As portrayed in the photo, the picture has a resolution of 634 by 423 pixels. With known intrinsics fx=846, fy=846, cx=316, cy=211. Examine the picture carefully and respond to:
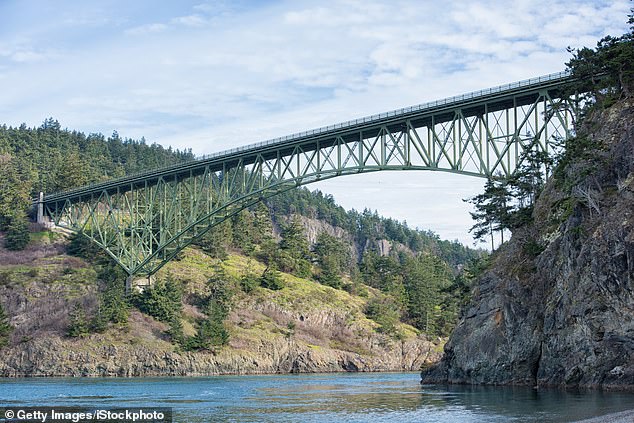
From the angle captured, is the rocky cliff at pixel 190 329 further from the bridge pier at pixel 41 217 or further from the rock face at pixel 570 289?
the rock face at pixel 570 289

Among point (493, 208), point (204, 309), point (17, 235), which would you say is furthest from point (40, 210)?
point (493, 208)

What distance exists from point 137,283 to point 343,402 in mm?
64553

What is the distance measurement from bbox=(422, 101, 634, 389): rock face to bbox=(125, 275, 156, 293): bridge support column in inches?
2207

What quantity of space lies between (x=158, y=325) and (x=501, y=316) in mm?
58740

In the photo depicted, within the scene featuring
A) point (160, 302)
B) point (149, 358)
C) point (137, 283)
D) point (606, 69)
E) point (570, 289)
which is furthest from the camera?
point (137, 283)

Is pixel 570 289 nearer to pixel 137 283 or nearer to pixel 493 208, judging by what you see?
pixel 493 208

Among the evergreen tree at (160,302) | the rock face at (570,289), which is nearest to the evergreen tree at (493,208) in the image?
the rock face at (570,289)

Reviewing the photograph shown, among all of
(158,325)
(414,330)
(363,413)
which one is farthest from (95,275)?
(363,413)

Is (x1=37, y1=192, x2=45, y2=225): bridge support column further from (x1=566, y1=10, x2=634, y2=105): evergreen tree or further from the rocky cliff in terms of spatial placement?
(x1=566, y1=10, x2=634, y2=105): evergreen tree

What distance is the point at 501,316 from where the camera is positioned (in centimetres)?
6141

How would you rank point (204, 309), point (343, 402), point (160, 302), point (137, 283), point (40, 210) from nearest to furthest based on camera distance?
1. point (343, 402)
2. point (160, 302)
3. point (137, 283)
4. point (204, 309)
5. point (40, 210)

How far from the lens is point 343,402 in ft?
172

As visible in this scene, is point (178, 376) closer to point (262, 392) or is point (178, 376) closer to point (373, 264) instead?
point (262, 392)

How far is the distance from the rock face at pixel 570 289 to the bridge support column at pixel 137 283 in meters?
56.0
